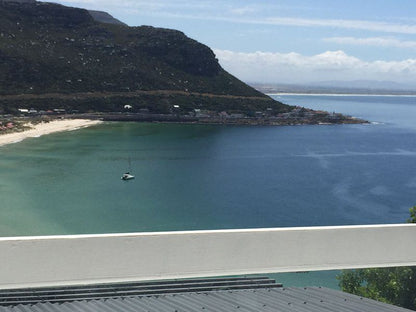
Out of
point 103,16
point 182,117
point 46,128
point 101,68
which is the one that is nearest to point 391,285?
point 46,128

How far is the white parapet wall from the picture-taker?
15.2ft

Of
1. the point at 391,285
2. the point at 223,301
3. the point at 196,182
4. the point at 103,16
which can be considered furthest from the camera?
the point at 103,16

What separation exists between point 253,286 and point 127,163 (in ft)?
132

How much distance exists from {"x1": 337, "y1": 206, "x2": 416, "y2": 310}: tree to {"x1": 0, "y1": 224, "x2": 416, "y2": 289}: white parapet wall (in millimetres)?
253

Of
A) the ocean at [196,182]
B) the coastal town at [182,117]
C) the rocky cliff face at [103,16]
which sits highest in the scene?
the rocky cliff face at [103,16]

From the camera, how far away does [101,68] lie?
3312 inches

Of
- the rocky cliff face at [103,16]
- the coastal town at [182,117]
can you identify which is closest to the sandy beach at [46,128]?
the coastal town at [182,117]

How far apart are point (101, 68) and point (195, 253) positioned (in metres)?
83.6

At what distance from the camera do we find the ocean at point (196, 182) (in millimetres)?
25859

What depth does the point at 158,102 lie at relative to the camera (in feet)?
261

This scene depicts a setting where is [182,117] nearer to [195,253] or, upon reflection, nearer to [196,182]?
[196,182]

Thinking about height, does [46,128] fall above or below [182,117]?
below

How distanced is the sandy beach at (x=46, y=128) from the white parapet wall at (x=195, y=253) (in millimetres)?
48931

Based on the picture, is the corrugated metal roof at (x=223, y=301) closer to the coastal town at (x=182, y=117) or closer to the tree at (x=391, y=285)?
the tree at (x=391, y=285)
